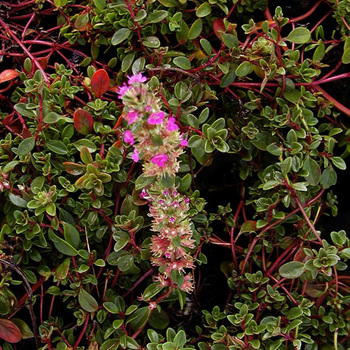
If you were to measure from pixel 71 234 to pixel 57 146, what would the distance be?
0.22m

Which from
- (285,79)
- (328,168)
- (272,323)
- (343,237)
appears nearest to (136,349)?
(272,323)

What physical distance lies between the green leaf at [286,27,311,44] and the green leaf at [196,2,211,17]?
0.72ft

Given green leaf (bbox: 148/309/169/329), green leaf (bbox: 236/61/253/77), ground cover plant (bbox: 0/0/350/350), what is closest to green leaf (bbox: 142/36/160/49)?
ground cover plant (bbox: 0/0/350/350)

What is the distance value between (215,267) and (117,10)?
0.79 metres

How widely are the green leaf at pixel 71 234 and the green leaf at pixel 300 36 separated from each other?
72 centimetres

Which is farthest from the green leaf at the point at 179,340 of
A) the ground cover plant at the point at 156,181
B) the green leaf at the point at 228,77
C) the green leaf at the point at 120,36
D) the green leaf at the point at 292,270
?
the green leaf at the point at 120,36

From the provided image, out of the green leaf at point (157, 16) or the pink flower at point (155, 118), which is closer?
the pink flower at point (155, 118)

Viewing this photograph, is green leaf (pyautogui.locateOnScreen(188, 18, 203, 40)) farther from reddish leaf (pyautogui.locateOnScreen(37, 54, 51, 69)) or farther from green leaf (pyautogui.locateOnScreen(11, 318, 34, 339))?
green leaf (pyautogui.locateOnScreen(11, 318, 34, 339))

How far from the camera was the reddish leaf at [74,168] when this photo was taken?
1191 mm

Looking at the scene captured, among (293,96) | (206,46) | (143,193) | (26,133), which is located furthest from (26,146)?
(293,96)

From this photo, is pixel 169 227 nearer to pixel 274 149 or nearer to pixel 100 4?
pixel 274 149

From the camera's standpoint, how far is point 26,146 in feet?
3.90

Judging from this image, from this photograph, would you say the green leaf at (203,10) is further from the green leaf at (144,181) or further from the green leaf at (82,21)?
the green leaf at (144,181)

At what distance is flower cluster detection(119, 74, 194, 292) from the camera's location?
0.84m
